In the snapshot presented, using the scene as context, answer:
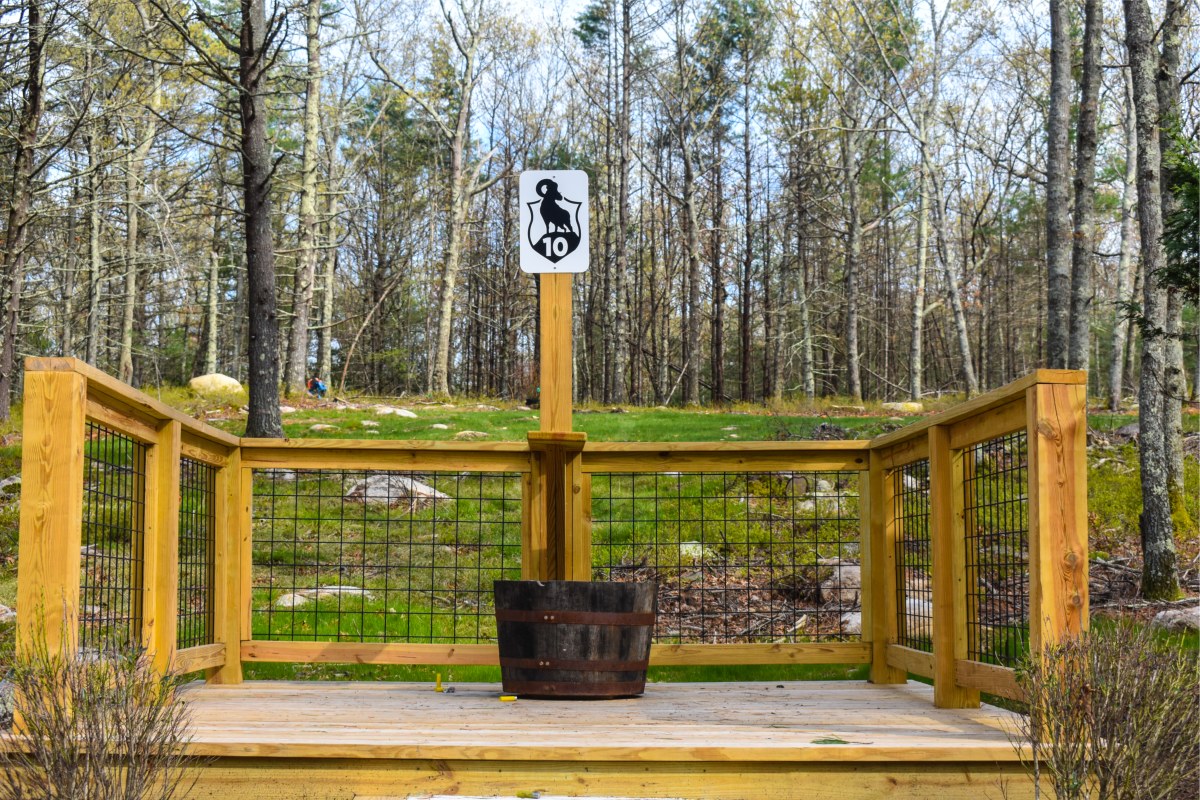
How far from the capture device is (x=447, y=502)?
30.1 feet

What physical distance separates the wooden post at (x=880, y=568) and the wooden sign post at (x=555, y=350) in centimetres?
129

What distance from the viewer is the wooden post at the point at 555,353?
446 centimetres

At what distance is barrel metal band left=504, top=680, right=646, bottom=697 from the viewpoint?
4.16 metres

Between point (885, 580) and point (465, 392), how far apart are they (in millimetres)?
24896

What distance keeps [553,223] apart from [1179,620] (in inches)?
161

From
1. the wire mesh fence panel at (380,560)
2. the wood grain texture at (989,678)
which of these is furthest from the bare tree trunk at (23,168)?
the wood grain texture at (989,678)

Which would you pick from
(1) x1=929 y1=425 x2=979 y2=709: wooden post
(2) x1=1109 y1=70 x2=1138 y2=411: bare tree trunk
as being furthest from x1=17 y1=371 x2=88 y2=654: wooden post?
(2) x1=1109 y1=70 x2=1138 y2=411: bare tree trunk

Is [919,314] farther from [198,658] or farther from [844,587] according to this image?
[198,658]

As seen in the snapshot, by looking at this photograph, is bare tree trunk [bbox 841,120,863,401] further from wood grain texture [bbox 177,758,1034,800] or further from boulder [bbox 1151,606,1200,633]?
wood grain texture [bbox 177,758,1034,800]

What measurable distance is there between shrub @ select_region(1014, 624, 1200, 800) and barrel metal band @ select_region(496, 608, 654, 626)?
5.66 ft

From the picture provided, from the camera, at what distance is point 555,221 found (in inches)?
180

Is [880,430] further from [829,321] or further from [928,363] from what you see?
[928,363]

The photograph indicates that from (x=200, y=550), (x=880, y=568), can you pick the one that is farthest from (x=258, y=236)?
(x=880, y=568)

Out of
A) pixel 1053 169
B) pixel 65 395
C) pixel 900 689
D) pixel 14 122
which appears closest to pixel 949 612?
pixel 900 689
